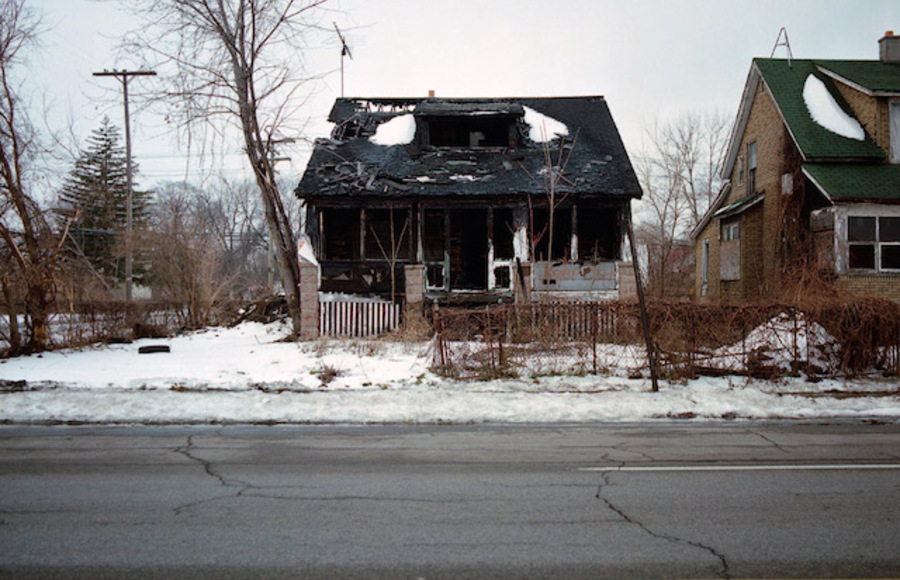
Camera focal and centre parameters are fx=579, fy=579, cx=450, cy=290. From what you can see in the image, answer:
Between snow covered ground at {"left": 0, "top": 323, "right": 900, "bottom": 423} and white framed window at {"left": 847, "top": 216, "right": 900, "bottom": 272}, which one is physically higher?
white framed window at {"left": 847, "top": 216, "right": 900, "bottom": 272}

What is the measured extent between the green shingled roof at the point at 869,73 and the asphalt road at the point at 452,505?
637 inches

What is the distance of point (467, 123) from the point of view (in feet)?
68.3

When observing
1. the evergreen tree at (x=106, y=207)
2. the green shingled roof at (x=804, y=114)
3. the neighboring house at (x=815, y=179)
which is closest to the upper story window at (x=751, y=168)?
the neighboring house at (x=815, y=179)

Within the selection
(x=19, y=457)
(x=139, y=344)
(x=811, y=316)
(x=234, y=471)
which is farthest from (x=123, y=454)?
(x=811, y=316)

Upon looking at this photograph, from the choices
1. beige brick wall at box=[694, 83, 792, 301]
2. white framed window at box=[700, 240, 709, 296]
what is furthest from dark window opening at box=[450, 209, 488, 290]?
white framed window at box=[700, 240, 709, 296]

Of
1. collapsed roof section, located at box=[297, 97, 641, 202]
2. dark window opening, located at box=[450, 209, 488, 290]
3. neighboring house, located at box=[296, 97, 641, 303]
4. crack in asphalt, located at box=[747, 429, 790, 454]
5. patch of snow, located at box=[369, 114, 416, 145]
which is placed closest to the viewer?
crack in asphalt, located at box=[747, 429, 790, 454]

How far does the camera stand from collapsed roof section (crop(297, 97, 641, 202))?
18062 millimetres

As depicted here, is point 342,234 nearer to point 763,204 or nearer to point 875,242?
point 763,204

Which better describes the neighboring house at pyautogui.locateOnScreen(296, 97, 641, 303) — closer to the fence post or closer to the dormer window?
the dormer window

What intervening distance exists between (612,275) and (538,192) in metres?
3.43

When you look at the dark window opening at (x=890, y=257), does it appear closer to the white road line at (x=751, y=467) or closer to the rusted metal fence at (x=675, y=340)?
the rusted metal fence at (x=675, y=340)

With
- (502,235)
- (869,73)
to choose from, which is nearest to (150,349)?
(502,235)

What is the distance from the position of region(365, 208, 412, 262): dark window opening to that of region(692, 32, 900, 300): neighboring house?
1164cm

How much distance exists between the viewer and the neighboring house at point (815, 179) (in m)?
17.4
